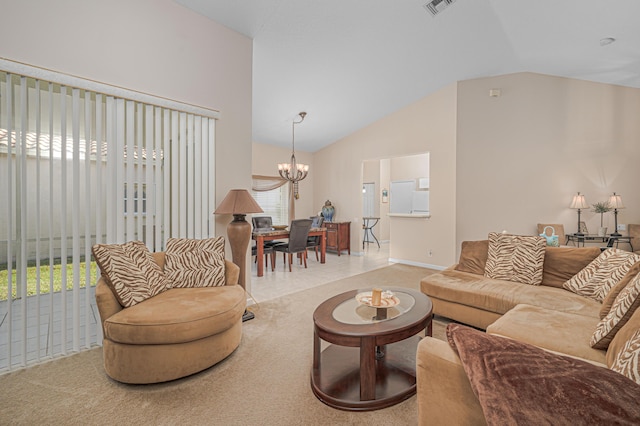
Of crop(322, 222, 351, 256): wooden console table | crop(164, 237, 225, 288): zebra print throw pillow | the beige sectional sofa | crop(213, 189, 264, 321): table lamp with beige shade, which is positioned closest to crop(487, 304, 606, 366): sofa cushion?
the beige sectional sofa

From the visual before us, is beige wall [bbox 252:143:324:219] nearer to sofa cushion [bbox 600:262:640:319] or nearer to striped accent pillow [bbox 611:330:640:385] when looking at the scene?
sofa cushion [bbox 600:262:640:319]

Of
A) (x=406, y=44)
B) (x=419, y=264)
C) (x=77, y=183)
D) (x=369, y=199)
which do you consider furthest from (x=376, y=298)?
(x=369, y=199)

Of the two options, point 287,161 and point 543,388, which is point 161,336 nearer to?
point 543,388

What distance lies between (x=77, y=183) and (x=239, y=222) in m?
1.42

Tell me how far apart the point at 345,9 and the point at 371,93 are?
2.18 metres

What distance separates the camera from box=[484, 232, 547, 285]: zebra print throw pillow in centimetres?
289

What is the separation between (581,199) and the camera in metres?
4.66

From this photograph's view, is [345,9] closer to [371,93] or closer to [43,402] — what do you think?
[371,93]

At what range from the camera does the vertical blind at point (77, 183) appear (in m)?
2.26

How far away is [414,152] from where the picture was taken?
5.99 metres

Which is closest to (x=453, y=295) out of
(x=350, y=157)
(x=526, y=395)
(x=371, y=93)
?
(x=526, y=395)

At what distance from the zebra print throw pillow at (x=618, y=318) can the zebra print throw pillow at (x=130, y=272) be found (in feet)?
9.37

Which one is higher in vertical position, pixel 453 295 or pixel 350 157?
pixel 350 157

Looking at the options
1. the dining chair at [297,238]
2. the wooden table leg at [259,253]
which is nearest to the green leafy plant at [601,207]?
the dining chair at [297,238]
